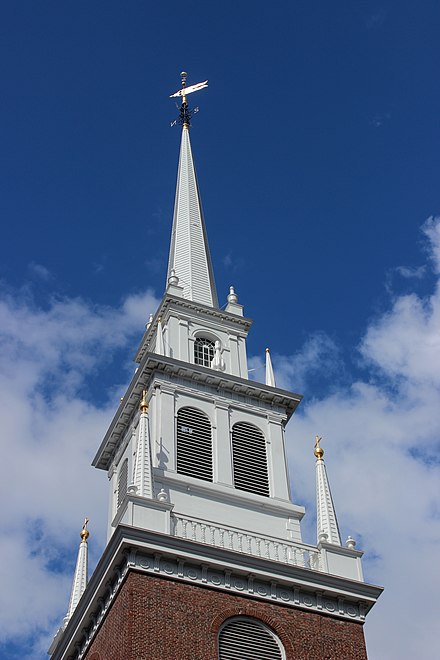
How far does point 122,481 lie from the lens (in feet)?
129

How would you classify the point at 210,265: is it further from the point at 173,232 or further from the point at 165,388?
Answer: the point at 165,388

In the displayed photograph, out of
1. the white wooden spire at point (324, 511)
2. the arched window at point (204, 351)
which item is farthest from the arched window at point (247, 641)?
the arched window at point (204, 351)

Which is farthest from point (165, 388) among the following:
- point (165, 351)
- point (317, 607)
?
point (317, 607)

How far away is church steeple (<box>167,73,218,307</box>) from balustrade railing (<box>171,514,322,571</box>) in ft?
43.3

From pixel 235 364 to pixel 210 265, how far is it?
20.9 ft

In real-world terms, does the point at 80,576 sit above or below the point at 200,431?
below

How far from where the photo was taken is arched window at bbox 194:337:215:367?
41875mm

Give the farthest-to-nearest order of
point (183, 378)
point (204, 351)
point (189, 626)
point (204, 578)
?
point (204, 351) < point (183, 378) < point (204, 578) < point (189, 626)

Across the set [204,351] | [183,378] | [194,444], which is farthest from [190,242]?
[194,444]

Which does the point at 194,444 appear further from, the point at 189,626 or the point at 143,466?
the point at 189,626

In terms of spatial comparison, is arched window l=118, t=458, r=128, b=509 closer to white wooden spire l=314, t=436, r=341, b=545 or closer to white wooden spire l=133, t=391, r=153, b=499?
white wooden spire l=133, t=391, r=153, b=499

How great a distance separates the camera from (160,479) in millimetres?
35125

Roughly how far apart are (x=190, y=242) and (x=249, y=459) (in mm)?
12609

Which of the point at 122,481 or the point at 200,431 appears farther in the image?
the point at 122,481
